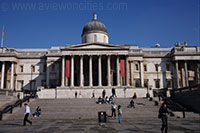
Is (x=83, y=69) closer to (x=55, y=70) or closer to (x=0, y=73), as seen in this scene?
(x=55, y=70)

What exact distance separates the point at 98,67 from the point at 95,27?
13937mm

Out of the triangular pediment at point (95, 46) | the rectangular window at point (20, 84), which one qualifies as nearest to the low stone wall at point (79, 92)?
the triangular pediment at point (95, 46)

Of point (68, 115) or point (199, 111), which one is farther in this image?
point (199, 111)

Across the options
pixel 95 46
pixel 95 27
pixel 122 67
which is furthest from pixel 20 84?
pixel 122 67

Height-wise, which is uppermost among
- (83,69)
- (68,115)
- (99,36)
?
(99,36)

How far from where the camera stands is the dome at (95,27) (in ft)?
179

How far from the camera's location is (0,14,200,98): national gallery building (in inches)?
1780

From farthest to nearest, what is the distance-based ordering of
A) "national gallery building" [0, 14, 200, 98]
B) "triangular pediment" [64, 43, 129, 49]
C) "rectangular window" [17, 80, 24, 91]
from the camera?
"rectangular window" [17, 80, 24, 91]
"triangular pediment" [64, 43, 129, 49]
"national gallery building" [0, 14, 200, 98]

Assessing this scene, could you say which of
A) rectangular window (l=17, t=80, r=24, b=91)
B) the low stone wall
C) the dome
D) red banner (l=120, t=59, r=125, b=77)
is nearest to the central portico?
red banner (l=120, t=59, r=125, b=77)

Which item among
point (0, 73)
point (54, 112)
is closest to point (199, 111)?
point (54, 112)

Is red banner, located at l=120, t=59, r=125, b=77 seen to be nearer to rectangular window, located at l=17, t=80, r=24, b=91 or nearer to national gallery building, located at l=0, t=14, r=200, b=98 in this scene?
national gallery building, located at l=0, t=14, r=200, b=98

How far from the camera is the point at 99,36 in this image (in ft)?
177

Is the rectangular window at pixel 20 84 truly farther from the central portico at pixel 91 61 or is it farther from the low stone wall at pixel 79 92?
the central portico at pixel 91 61

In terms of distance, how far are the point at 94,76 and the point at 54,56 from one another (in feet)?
38.0
